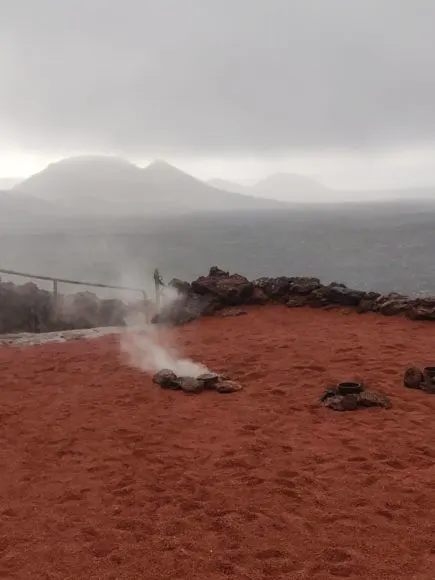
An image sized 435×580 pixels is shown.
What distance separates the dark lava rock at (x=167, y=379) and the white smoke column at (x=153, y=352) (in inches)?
15.7

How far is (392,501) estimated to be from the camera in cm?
616

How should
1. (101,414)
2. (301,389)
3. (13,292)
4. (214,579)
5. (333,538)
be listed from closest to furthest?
(214,579), (333,538), (101,414), (301,389), (13,292)

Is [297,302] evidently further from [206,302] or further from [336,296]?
[206,302]

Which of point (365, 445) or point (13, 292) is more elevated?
point (13, 292)

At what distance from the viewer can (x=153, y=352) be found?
12336 mm

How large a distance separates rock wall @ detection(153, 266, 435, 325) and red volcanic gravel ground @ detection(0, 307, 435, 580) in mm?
3265

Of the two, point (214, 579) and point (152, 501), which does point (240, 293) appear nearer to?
point (152, 501)

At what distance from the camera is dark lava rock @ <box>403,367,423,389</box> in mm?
9552

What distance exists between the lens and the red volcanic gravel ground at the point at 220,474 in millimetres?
5348

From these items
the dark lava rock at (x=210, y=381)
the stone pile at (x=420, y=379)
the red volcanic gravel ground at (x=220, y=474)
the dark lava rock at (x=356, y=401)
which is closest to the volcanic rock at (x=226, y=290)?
the red volcanic gravel ground at (x=220, y=474)

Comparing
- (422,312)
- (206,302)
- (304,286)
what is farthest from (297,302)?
(422,312)

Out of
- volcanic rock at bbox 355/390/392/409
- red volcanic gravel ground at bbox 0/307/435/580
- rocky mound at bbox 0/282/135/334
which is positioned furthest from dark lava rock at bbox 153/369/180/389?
rocky mound at bbox 0/282/135/334

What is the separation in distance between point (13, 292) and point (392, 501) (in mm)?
15466

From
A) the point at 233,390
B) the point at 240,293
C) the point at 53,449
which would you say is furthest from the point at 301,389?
the point at 240,293
